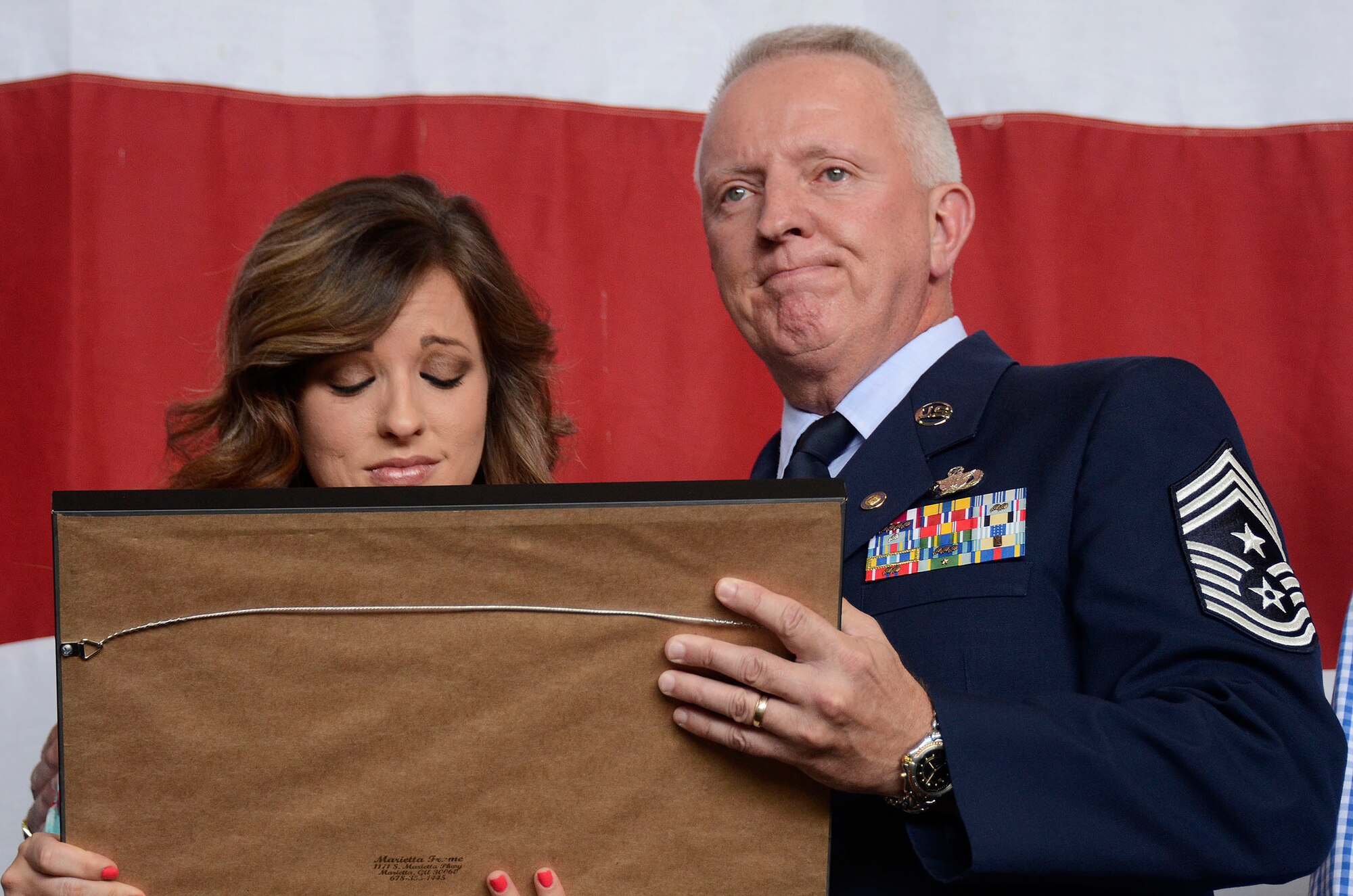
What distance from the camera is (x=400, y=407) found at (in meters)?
1.55

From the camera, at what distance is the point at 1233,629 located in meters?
1.20

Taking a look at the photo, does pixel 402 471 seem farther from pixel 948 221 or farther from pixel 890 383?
pixel 948 221

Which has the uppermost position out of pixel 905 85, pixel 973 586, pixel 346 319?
pixel 905 85

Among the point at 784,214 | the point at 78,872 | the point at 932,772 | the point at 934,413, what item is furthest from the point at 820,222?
the point at 78,872

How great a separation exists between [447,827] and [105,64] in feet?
6.98

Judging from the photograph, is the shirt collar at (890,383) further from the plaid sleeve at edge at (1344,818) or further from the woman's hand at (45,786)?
the woman's hand at (45,786)

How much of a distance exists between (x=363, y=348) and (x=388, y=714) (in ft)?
2.12

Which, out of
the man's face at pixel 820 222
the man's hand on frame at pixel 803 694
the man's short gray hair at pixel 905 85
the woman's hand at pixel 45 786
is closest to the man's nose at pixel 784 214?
the man's face at pixel 820 222

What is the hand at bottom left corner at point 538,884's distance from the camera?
3.51 feet

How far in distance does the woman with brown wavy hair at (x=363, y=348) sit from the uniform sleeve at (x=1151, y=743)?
30.9 inches

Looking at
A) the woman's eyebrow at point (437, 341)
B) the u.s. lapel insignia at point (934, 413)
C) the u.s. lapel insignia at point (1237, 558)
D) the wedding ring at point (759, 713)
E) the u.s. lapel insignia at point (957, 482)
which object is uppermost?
the woman's eyebrow at point (437, 341)

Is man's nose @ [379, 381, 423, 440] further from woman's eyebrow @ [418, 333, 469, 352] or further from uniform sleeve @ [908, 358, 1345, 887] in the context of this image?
uniform sleeve @ [908, 358, 1345, 887]

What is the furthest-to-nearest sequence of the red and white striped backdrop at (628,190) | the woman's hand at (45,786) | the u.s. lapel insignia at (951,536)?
the red and white striped backdrop at (628,190) < the woman's hand at (45,786) < the u.s. lapel insignia at (951,536)

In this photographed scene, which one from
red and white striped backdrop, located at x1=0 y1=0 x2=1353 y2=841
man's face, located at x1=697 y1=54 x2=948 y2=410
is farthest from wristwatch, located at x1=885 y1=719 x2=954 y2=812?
red and white striped backdrop, located at x1=0 y1=0 x2=1353 y2=841
